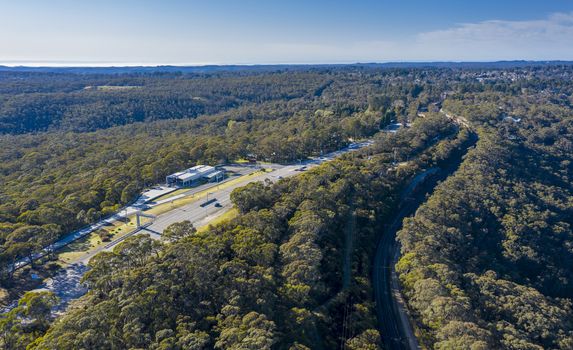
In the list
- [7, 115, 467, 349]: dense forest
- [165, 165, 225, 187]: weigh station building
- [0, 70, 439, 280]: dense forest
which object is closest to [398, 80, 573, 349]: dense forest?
[7, 115, 467, 349]: dense forest

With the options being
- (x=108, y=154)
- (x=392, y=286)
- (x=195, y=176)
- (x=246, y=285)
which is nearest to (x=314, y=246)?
(x=246, y=285)

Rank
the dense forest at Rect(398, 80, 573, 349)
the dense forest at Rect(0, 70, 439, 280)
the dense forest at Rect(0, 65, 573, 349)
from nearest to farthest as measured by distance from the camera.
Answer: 1. the dense forest at Rect(0, 65, 573, 349)
2. the dense forest at Rect(398, 80, 573, 349)
3. the dense forest at Rect(0, 70, 439, 280)

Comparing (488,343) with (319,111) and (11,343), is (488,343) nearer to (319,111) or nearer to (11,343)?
(11,343)

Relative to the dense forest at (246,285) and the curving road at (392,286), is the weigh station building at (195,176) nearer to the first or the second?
the dense forest at (246,285)

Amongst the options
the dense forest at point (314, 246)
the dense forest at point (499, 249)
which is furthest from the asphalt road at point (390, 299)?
the dense forest at point (499, 249)

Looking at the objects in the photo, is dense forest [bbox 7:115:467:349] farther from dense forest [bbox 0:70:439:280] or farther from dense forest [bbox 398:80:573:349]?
dense forest [bbox 0:70:439:280]

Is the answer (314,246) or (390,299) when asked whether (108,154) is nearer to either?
(314,246)
